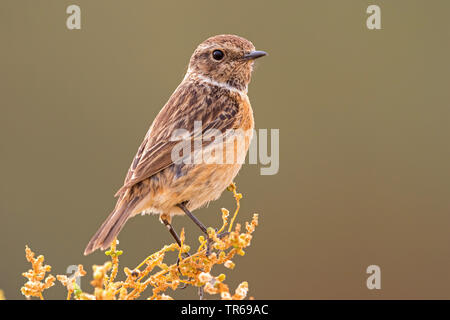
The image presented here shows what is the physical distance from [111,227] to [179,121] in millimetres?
979

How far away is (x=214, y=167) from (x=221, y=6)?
523 cm

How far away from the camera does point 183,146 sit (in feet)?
13.2

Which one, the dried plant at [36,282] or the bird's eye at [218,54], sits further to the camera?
the bird's eye at [218,54]

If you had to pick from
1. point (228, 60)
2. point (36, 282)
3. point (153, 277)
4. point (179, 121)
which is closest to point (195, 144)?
point (179, 121)

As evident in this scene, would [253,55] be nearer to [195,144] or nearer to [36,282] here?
[195,144]

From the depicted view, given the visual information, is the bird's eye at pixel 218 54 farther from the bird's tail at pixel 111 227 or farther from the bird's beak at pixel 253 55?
the bird's tail at pixel 111 227

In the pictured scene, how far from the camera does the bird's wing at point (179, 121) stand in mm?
3906

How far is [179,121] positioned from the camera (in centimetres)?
414

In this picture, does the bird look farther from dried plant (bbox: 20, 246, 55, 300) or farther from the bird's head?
dried plant (bbox: 20, 246, 55, 300)

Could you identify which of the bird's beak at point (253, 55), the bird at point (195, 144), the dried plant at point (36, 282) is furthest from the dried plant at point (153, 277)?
the bird's beak at point (253, 55)

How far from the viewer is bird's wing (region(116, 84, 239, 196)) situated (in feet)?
12.8

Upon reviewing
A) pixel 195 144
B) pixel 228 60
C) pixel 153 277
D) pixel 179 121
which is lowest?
pixel 153 277

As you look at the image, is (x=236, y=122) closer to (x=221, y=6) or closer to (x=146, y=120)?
(x=146, y=120)

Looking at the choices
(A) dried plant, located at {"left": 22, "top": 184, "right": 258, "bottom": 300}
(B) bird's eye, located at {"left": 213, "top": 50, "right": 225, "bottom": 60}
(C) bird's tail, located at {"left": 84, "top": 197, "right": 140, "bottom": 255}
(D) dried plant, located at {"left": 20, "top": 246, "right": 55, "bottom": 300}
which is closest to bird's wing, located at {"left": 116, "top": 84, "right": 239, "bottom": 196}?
(C) bird's tail, located at {"left": 84, "top": 197, "right": 140, "bottom": 255}
